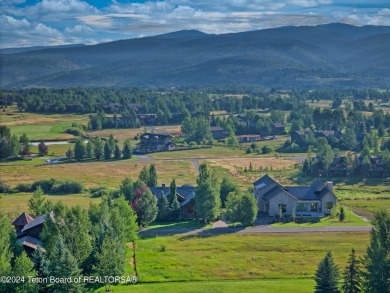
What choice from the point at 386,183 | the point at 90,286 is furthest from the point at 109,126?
the point at 90,286

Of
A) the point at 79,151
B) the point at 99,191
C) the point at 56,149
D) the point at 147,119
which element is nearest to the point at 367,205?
the point at 99,191

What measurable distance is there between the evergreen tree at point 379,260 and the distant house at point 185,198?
30.7m

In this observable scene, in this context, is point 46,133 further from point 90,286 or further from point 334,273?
point 334,273

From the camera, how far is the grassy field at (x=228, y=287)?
39.3 meters

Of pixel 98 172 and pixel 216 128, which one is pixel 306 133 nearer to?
pixel 216 128

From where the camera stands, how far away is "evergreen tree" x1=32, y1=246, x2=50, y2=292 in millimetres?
36781

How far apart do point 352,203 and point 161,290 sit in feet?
136

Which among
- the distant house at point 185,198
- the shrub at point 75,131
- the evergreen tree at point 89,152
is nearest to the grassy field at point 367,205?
the distant house at point 185,198

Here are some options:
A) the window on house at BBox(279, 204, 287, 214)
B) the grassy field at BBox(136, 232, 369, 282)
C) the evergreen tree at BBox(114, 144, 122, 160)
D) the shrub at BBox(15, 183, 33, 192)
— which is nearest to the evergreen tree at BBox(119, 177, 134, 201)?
the grassy field at BBox(136, 232, 369, 282)

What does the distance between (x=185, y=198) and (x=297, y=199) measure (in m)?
13.9

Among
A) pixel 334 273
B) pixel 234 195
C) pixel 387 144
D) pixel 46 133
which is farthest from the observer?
pixel 46 133

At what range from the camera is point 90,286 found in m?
39.2

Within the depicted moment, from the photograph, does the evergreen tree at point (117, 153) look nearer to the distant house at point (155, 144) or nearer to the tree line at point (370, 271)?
the distant house at point (155, 144)

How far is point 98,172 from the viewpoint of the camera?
98625mm
